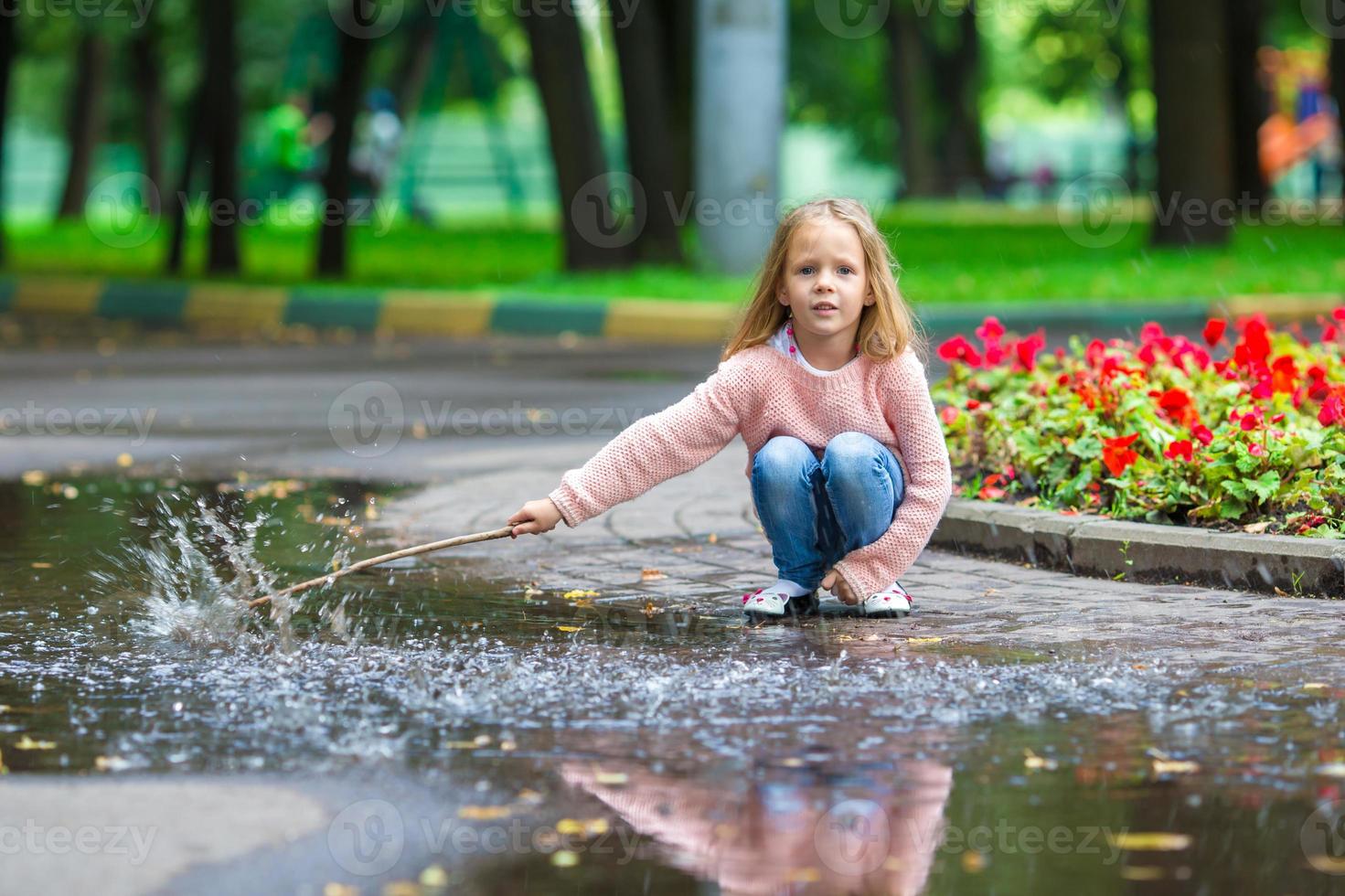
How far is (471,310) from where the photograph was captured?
50.2 ft

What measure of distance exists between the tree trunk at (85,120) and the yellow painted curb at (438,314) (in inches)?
865

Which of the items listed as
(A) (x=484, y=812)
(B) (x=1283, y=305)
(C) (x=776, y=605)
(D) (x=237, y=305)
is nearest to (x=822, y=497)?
(C) (x=776, y=605)

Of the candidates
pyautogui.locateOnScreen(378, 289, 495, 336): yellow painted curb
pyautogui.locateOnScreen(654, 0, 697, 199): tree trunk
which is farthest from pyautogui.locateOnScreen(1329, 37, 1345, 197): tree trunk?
pyautogui.locateOnScreen(378, 289, 495, 336): yellow painted curb

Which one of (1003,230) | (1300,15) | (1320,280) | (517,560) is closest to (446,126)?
(1300,15)

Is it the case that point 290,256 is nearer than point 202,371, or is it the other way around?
point 202,371

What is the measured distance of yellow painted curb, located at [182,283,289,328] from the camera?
16.1 m

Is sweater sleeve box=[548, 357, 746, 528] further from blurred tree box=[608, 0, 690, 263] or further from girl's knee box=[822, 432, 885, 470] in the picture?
blurred tree box=[608, 0, 690, 263]

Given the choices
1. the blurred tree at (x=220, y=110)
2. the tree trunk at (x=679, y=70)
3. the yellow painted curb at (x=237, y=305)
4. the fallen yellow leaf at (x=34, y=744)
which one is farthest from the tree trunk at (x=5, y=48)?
the fallen yellow leaf at (x=34, y=744)

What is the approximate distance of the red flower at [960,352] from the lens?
7.15 m

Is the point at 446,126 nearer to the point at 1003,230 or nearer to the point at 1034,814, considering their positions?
the point at 1003,230

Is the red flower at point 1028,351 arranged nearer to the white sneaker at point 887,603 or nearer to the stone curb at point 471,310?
the white sneaker at point 887,603

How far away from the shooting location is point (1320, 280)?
15.5m

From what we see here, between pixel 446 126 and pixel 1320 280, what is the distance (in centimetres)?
3591

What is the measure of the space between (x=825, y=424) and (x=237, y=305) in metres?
11.6
